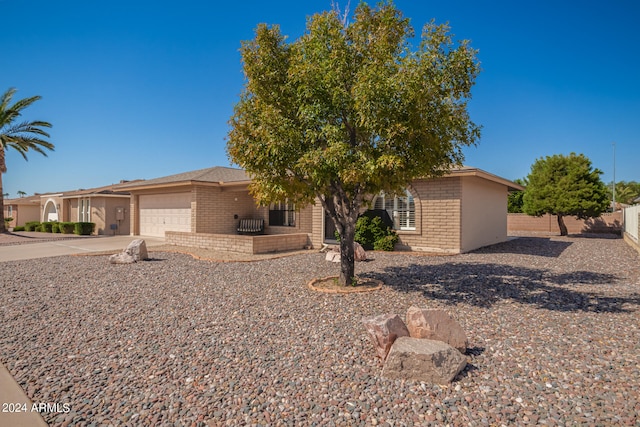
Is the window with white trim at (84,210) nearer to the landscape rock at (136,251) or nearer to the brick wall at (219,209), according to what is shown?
the brick wall at (219,209)

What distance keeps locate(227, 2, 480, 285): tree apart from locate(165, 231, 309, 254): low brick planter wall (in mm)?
5746

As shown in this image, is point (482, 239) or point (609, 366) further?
point (482, 239)

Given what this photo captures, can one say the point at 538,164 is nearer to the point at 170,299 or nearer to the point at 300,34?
the point at 300,34

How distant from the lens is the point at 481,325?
502cm

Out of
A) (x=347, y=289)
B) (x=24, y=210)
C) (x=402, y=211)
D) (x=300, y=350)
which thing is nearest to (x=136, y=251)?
(x=347, y=289)

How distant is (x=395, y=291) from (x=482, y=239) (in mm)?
9359

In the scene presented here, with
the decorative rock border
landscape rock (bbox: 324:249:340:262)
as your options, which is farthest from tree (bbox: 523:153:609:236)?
the decorative rock border

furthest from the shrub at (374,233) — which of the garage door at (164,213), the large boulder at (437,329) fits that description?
the garage door at (164,213)

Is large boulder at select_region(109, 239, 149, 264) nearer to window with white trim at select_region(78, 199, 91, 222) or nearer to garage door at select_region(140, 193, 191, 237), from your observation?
garage door at select_region(140, 193, 191, 237)

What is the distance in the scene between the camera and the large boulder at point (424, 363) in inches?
136

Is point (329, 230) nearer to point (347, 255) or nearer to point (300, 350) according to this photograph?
point (347, 255)

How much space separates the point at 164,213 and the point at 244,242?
9.13m

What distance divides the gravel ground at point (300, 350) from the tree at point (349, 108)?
231 centimetres

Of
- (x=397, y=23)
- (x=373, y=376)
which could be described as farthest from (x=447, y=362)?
(x=397, y=23)
